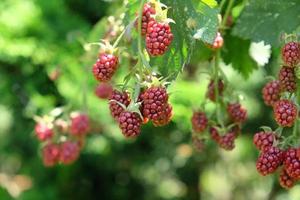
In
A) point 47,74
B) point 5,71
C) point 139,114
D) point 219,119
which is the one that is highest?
point 139,114

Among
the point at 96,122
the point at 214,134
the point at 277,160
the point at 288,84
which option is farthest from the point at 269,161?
the point at 96,122

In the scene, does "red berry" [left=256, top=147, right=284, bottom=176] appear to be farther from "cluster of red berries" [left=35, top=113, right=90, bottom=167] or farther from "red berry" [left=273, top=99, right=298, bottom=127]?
"cluster of red berries" [left=35, top=113, right=90, bottom=167]

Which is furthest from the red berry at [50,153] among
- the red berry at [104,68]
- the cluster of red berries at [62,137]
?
the red berry at [104,68]

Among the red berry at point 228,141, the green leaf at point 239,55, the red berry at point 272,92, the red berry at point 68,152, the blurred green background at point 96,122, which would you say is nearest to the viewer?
the red berry at point 272,92

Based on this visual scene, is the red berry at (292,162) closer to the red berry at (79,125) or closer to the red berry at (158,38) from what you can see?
the red berry at (158,38)

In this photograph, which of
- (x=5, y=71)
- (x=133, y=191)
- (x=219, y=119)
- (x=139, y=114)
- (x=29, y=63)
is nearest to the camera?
(x=139, y=114)

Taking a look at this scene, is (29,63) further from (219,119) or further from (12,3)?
(219,119)

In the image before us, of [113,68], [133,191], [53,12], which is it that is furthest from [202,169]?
[113,68]
